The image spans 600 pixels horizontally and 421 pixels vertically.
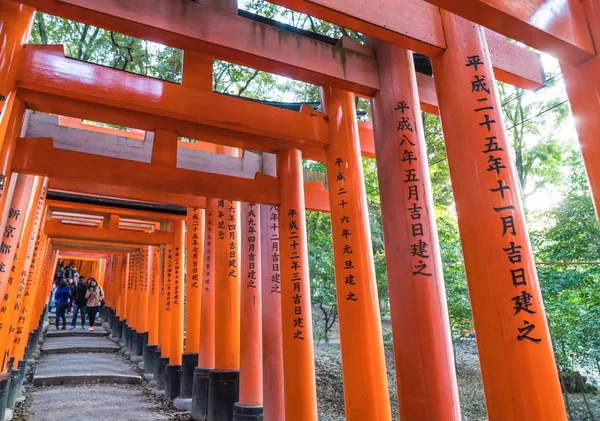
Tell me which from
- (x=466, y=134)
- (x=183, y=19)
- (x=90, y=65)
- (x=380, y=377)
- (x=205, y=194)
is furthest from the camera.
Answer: (x=205, y=194)

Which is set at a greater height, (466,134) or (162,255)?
(162,255)

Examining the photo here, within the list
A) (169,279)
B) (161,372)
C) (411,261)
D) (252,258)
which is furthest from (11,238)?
(161,372)

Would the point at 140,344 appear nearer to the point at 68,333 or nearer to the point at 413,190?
the point at 68,333

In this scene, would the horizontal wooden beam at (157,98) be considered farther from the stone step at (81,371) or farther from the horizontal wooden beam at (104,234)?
the stone step at (81,371)

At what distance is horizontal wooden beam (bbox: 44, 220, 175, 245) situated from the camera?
348 inches

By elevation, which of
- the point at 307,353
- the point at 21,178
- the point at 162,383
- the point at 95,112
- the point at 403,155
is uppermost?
the point at 95,112

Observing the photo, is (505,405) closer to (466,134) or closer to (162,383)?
(466,134)

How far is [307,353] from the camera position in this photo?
4.20 meters

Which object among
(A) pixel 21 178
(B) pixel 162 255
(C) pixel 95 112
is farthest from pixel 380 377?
(B) pixel 162 255

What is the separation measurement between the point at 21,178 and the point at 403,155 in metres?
4.30

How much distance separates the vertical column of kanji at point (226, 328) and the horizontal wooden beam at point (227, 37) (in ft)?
10.7

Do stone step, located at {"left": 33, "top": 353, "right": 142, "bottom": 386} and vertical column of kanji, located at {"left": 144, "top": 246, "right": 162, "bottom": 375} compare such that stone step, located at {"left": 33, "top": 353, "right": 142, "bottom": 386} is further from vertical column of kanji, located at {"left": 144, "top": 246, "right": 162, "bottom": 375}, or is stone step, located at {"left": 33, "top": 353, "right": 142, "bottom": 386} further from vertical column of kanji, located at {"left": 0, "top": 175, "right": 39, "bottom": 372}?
vertical column of kanji, located at {"left": 0, "top": 175, "right": 39, "bottom": 372}

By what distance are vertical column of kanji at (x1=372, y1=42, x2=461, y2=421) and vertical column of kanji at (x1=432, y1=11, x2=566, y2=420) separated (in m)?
0.60

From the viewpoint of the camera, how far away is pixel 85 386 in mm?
7969
